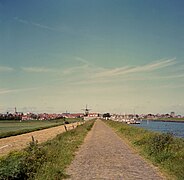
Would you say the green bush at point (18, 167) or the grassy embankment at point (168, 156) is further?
the grassy embankment at point (168, 156)

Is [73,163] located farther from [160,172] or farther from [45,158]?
[160,172]

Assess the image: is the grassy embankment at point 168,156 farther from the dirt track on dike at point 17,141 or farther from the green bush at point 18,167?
the dirt track on dike at point 17,141

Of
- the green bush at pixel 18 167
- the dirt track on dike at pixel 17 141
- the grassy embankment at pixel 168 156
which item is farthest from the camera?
the dirt track on dike at pixel 17 141

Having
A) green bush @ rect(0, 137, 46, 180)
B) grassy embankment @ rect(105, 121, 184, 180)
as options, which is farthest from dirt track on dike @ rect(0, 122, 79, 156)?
green bush @ rect(0, 137, 46, 180)

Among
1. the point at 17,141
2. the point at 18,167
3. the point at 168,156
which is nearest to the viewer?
the point at 18,167

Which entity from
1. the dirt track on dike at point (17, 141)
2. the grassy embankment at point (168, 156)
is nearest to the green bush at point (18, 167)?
the grassy embankment at point (168, 156)

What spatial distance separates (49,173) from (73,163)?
4.71 m

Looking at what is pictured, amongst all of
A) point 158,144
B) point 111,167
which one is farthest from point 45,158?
point 158,144

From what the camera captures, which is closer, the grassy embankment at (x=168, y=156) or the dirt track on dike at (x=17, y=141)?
the grassy embankment at (x=168, y=156)

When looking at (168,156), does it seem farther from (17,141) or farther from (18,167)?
(17,141)

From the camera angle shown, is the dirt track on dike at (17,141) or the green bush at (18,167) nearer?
the green bush at (18,167)

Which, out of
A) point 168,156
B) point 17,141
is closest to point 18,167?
point 168,156

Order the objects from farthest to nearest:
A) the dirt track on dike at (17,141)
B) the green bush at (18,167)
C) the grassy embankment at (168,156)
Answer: the dirt track on dike at (17,141) < the grassy embankment at (168,156) < the green bush at (18,167)

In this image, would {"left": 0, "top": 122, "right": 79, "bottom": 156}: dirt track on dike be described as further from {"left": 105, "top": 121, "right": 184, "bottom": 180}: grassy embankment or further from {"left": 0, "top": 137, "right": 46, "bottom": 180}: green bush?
{"left": 0, "top": 137, "right": 46, "bottom": 180}: green bush
